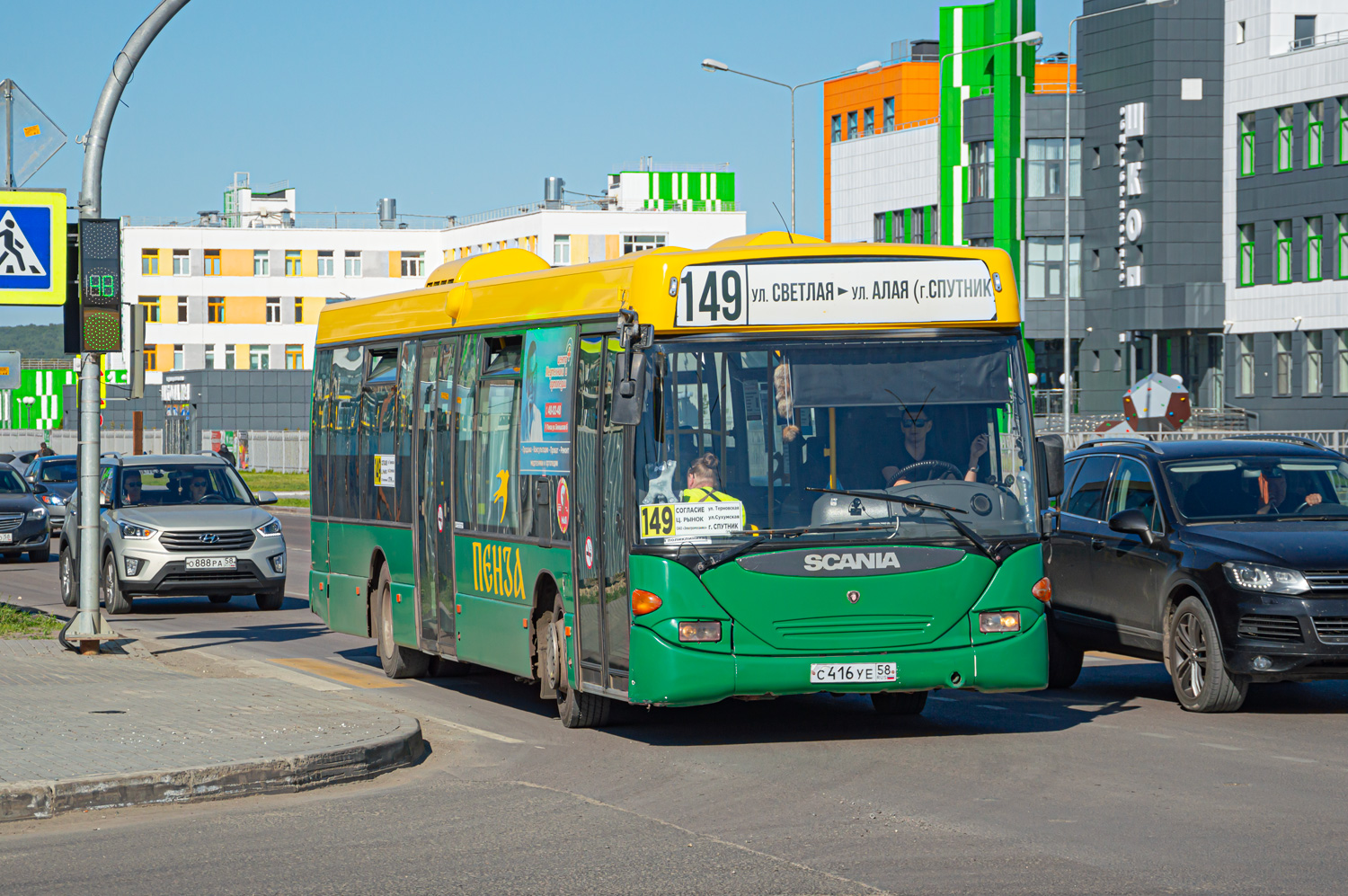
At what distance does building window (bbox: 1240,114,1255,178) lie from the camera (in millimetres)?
67188

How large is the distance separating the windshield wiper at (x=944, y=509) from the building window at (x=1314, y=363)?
185 ft

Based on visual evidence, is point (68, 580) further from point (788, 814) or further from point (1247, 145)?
point (1247, 145)

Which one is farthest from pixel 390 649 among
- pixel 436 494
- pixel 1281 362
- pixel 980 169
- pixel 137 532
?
pixel 980 169

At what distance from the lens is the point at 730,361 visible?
1062 cm

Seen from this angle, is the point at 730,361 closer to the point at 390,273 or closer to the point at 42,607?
the point at 42,607

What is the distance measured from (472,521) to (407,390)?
1.75 m

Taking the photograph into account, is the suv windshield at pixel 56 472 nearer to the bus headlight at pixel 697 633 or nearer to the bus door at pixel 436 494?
the bus door at pixel 436 494

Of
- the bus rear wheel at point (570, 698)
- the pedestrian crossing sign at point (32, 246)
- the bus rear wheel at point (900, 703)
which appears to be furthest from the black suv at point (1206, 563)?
the pedestrian crossing sign at point (32, 246)

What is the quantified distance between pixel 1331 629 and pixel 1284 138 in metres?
57.3

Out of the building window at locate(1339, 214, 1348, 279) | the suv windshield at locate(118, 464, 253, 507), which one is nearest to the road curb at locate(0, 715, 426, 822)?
the suv windshield at locate(118, 464, 253, 507)

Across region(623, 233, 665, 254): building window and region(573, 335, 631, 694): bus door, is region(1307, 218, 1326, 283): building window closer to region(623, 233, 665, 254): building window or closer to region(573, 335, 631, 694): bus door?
region(623, 233, 665, 254): building window

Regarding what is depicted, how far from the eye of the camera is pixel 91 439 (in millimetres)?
15703

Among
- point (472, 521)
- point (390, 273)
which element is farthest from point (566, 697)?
point (390, 273)

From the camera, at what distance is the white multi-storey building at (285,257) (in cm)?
11012
